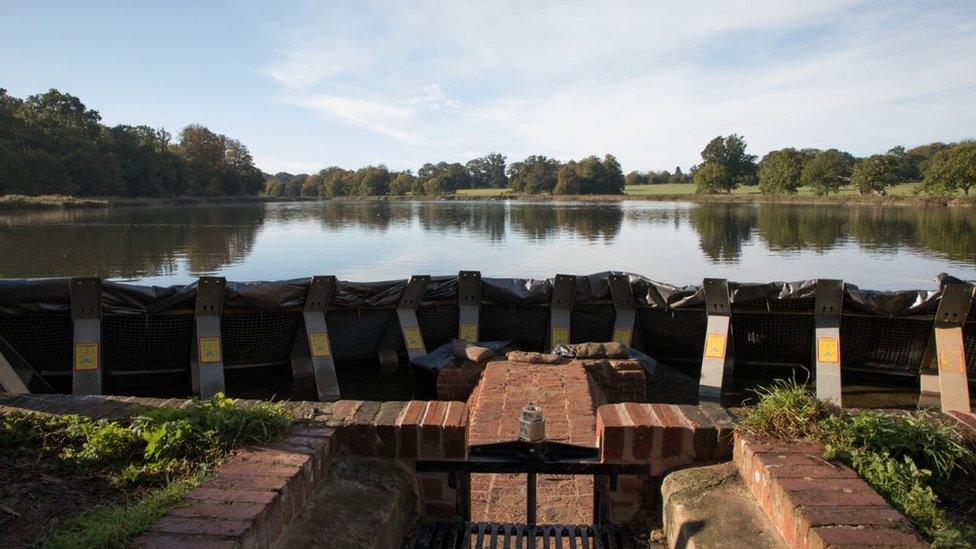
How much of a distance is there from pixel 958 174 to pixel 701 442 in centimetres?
7022

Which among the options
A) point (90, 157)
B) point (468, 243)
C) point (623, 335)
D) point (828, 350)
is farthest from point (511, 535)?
point (90, 157)

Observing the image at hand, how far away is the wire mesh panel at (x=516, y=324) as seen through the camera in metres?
8.34

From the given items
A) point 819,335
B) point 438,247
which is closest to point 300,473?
point 819,335

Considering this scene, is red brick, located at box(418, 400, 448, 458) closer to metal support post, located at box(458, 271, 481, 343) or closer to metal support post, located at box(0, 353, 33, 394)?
metal support post, located at box(0, 353, 33, 394)

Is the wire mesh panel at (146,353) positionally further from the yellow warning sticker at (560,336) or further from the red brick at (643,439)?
the red brick at (643,439)

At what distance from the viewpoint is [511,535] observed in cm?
302

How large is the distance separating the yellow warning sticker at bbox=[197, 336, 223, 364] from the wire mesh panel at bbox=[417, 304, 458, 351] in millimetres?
2458

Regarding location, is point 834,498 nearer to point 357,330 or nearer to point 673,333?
point 673,333

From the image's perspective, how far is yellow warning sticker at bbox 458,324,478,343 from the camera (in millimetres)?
7941

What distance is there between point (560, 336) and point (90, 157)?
67751 mm

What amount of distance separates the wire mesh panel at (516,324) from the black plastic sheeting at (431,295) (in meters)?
0.14

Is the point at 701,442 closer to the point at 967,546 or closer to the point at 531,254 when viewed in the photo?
the point at 967,546

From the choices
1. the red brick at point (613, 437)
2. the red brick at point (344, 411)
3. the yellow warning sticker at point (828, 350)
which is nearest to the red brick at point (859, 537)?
the red brick at point (613, 437)

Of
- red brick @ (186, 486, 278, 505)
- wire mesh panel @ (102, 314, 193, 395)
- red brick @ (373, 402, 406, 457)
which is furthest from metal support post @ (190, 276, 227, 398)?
red brick @ (186, 486, 278, 505)
